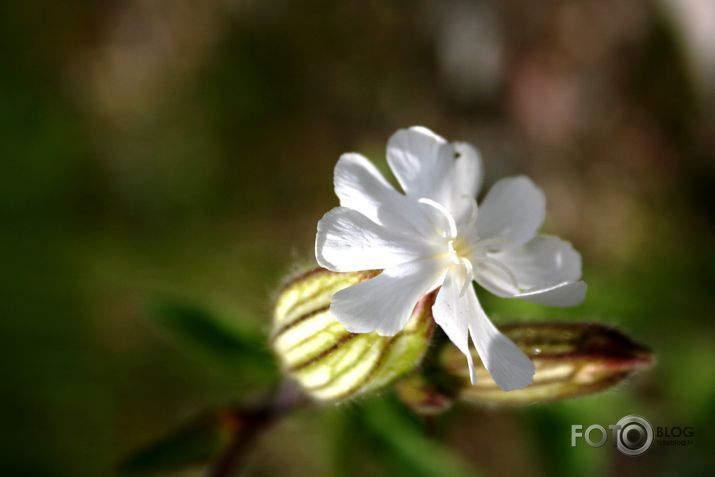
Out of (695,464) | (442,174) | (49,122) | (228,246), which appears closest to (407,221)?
(442,174)

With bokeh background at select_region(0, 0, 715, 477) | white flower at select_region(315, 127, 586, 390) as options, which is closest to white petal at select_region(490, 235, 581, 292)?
white flower at select_region(315, 127, 586, 390)

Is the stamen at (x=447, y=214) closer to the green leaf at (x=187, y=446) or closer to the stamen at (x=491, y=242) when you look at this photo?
the stamen at (x=491, y=242)

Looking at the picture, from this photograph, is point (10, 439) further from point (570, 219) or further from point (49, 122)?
point (570, 219)

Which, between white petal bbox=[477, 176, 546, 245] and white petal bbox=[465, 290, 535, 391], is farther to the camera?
white petal bbox=[477, 176, 546, 245]

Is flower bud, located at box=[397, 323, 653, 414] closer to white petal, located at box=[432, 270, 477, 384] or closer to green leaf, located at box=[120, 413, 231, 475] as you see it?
white petal, located at box=[432, 270, 477, 384]

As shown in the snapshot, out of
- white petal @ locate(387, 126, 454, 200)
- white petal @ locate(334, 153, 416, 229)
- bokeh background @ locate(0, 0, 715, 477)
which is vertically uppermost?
bokeh background @ locate(0, 0, 715, 477)

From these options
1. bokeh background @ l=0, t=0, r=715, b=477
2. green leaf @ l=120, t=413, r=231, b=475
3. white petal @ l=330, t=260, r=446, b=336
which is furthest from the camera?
bokeh background @ l=0, t=0, r=715, b=477

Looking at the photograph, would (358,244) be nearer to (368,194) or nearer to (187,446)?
(368,194)

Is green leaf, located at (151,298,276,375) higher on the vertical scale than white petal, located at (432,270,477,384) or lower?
higher
